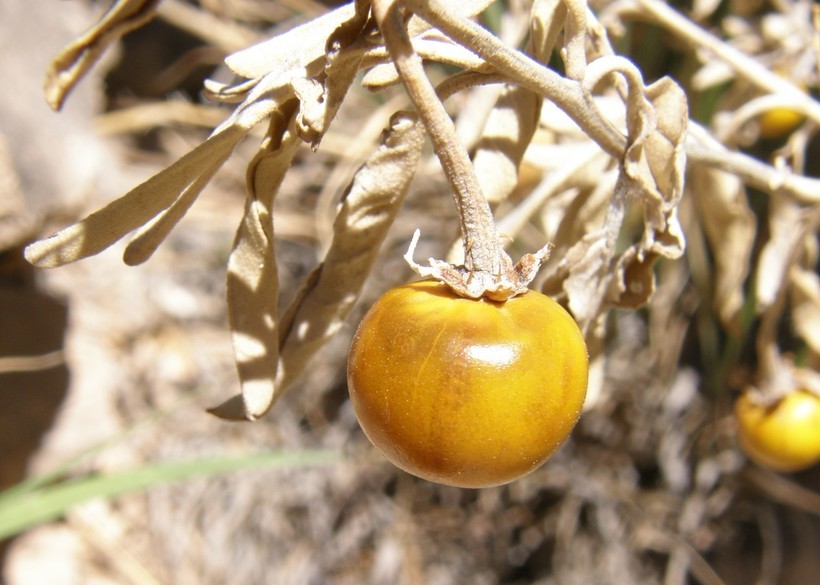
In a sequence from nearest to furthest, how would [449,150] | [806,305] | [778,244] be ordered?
[449,150], [778,244], [806,305]

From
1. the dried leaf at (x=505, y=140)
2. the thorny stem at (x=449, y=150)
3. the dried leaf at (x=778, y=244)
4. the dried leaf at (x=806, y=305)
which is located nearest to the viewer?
the thorny stem at (x=449, y=150)

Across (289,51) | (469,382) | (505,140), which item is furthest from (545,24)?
(469,382)

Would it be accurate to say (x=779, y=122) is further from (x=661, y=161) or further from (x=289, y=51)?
(x=289, y=51)

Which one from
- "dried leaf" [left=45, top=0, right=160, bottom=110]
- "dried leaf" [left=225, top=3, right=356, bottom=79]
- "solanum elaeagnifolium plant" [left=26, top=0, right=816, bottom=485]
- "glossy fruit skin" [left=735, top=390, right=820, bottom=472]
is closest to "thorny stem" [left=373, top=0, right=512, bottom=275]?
"solanum elaeagnifolium plant" [left=26, top=0, right=816, bottom=485]

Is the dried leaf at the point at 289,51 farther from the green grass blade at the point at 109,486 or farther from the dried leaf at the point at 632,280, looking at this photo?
the green grass blade at the point at 109,486

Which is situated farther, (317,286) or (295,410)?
(295,410)

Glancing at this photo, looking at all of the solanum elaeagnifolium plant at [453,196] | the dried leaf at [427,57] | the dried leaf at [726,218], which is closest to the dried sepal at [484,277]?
the solanum elaeagnifolium plant at [453,196]

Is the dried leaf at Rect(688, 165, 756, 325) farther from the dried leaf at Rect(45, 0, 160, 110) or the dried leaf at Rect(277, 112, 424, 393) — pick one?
the dried leaf at Rect(45, 0, 160, 110)

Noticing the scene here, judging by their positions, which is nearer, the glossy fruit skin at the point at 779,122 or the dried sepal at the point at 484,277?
the dried sepal at the point at 484,277
